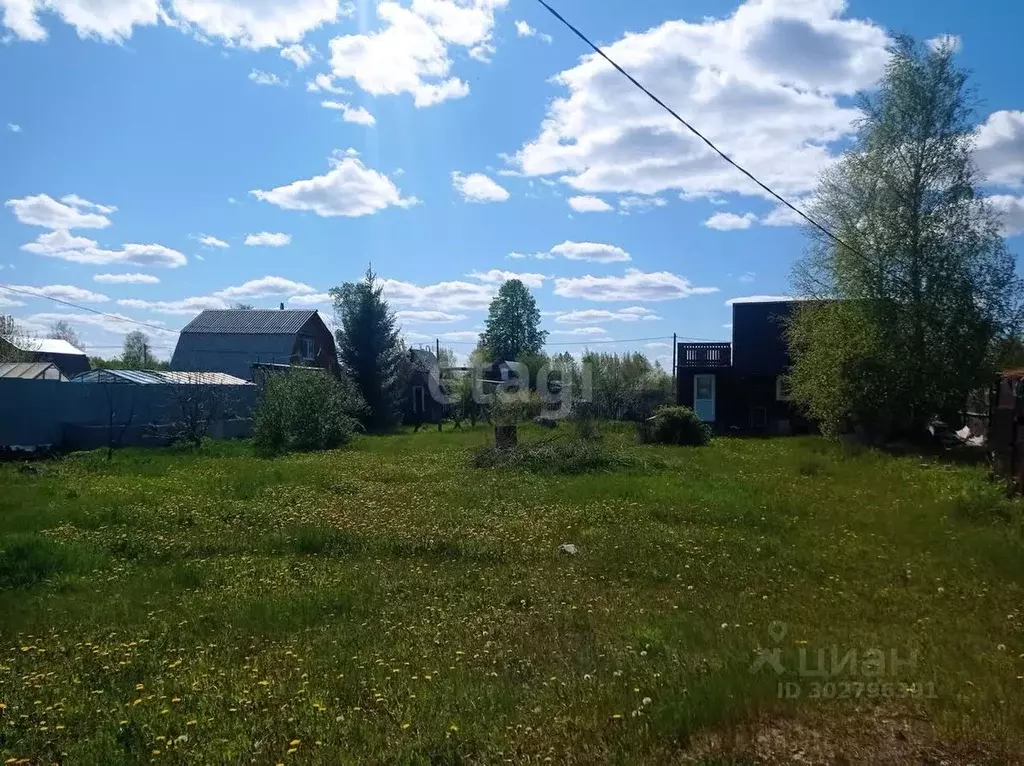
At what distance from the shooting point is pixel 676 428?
2869 centimetres

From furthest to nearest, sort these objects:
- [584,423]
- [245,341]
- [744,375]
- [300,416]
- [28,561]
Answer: [245,341] → [744,375] → [300,416] → [584,423] → [28,561]

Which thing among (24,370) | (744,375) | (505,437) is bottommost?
(505,437)

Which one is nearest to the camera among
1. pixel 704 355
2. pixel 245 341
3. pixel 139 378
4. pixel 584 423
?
pixel 584 423

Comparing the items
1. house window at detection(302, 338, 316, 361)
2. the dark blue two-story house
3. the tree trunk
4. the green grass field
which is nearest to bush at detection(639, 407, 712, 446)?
the tree trunk

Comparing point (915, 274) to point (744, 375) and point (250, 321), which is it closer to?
point (744, 375)

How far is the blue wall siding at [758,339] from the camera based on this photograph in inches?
1499

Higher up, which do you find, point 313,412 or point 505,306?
point 505,306

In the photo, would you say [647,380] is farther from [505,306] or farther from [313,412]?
[505,306]

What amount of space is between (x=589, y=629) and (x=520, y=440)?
53.9 feet

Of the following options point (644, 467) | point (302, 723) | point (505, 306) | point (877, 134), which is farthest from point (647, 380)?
point (302, 723)

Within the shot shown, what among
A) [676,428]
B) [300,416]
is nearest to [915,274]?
[676,428]

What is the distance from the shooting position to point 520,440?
76.1 feet

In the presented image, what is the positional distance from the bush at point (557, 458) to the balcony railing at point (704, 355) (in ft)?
64.7

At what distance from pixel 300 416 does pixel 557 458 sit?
10.9 m
